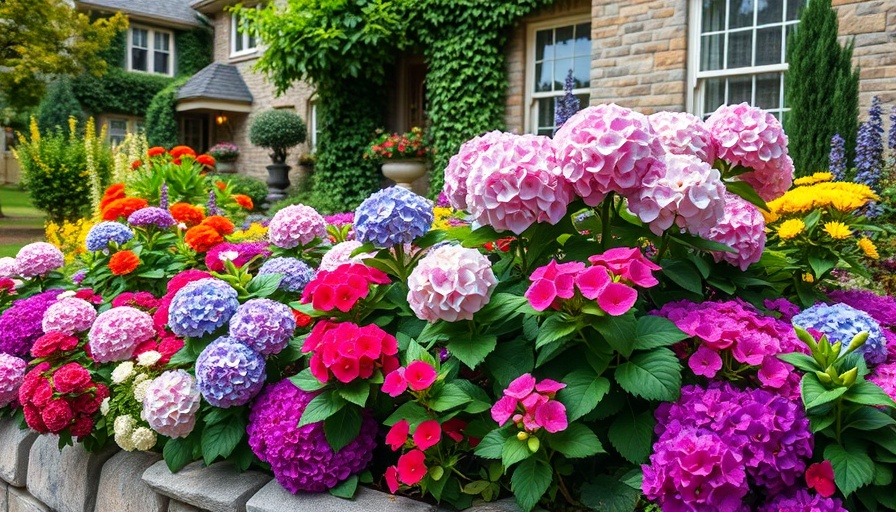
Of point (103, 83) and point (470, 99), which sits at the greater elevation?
point (103, 83)

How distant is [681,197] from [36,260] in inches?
111

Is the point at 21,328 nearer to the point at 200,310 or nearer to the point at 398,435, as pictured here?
the point at 200,310

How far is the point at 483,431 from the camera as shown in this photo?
1.52 metres

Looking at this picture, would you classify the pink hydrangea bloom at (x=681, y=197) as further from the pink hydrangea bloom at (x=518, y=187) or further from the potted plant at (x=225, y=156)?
the potted plant at (x=225, y=156)

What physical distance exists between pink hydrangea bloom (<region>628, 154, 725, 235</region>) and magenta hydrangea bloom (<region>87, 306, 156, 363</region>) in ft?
5.12

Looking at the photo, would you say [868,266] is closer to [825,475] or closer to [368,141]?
[825,475]

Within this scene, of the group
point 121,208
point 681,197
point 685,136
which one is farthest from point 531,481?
point 121,208

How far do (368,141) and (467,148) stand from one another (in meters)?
9.82

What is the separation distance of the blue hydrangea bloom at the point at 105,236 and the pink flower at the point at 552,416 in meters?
2.22

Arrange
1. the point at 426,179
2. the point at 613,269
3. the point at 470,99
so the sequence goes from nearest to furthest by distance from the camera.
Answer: the point at 613,269 → the point at 470,99 → the point at 426,179

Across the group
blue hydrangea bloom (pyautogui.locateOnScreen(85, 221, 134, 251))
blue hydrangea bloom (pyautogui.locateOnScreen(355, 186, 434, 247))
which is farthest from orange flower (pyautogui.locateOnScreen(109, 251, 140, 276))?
blue hydrangea bloom (pyautogui.locateOnScreen(355, 186, 434, 247))

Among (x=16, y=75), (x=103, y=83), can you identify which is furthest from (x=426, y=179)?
(x=103, y=83)

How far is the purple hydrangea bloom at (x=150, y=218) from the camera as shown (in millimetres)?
2971

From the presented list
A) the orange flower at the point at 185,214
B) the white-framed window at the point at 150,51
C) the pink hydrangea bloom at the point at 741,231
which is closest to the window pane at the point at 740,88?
the orange flower at the point at 185,214
